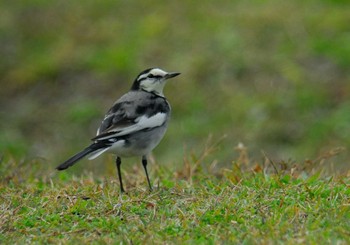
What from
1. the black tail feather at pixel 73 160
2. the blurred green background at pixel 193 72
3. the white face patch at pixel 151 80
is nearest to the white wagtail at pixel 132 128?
the black tail feather at pixel 73 160

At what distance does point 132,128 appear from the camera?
8.16 meters

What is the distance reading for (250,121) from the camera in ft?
44.3

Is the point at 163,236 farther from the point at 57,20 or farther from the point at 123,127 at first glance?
the point at 57,20

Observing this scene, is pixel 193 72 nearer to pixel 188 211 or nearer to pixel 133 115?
pixel 133 115

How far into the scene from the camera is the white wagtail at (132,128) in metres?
7.88

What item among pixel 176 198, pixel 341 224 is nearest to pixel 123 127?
pixel 176 198

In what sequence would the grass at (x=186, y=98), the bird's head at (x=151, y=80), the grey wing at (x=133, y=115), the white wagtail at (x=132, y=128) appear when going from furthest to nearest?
1. the bird's head at (x=151, y=80)
2. the grey wing at (x=133, y=115)
3. the white wagtail at (x=132, y=128)
4. the grass at (x=186, y=98)

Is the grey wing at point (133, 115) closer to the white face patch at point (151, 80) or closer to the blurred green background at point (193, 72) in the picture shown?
the white face patch at point (151, 80)

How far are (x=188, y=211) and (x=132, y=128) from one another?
5.61 feet

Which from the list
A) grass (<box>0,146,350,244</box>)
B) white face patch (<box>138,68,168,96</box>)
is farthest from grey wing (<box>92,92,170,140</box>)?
grass (<box>0,146,350,244</box>)

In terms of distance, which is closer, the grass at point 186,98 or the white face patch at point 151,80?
the grass at point 186,98

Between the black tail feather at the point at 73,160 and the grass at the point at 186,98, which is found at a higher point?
the black tail feather at the point at 73,160

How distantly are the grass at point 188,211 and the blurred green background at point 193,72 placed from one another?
4.38m

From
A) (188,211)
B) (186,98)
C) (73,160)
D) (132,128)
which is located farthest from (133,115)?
(186,98)
